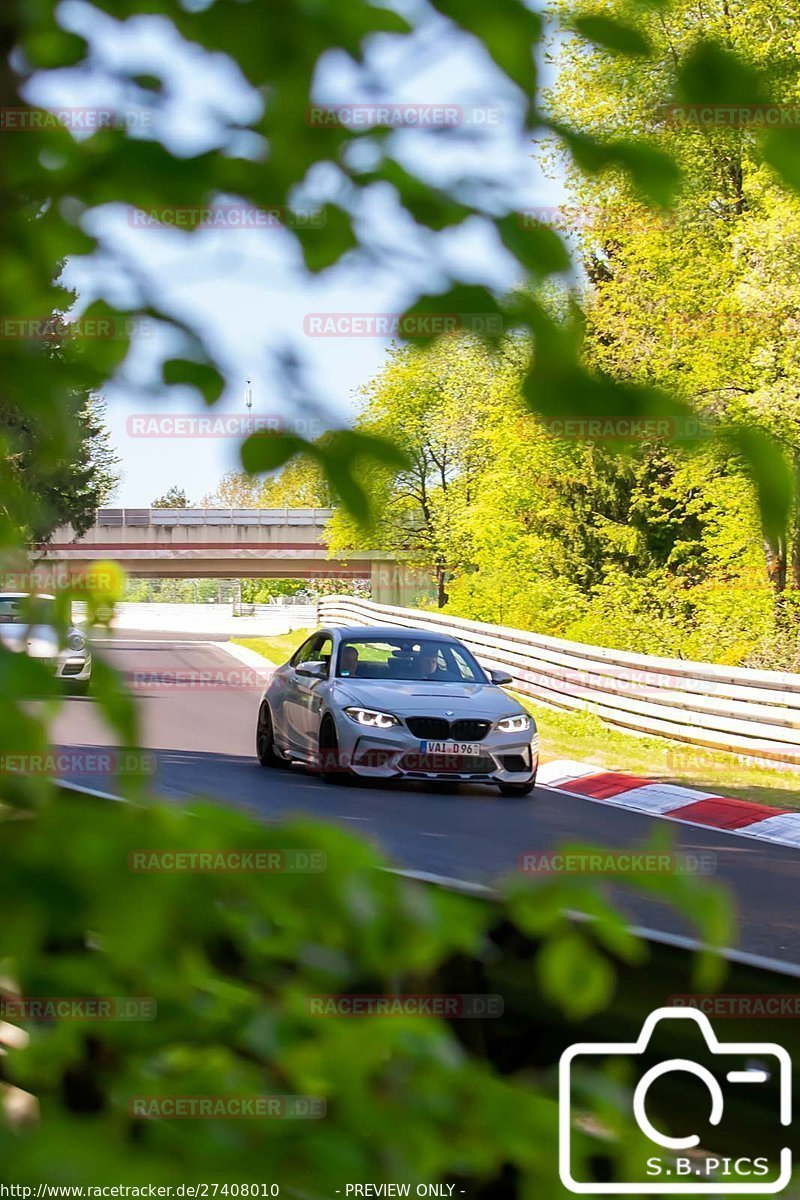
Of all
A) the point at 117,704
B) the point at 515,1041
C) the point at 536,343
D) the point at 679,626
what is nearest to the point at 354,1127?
the point at 117,704

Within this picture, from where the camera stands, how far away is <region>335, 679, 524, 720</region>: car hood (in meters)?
13.9

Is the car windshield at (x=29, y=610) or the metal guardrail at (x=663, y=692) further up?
the car windshield at (x=29, y=610)

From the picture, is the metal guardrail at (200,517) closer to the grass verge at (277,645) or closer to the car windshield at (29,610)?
the grass verge at (277,645)

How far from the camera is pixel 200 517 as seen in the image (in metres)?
55.2

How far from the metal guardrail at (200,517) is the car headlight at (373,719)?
4022 cm

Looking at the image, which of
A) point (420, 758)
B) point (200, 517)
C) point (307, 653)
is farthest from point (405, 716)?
point (200, 517)

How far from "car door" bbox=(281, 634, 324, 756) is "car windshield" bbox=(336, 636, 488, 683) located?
1.67ft

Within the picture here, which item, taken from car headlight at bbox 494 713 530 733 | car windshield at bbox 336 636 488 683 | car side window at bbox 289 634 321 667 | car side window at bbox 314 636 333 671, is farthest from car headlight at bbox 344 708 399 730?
car side window at bbox 289 634 321 667

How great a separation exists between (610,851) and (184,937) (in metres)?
0.33

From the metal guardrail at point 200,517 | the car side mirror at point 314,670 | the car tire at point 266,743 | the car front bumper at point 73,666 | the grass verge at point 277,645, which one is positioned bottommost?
the grass verge at point 277,645

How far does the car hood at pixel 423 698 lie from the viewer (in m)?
13.9

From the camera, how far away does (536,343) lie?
3.61ft

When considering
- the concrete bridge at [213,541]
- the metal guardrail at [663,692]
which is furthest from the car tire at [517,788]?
the concrete bridge at [213,541]

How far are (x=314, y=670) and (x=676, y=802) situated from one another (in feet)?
12.4
